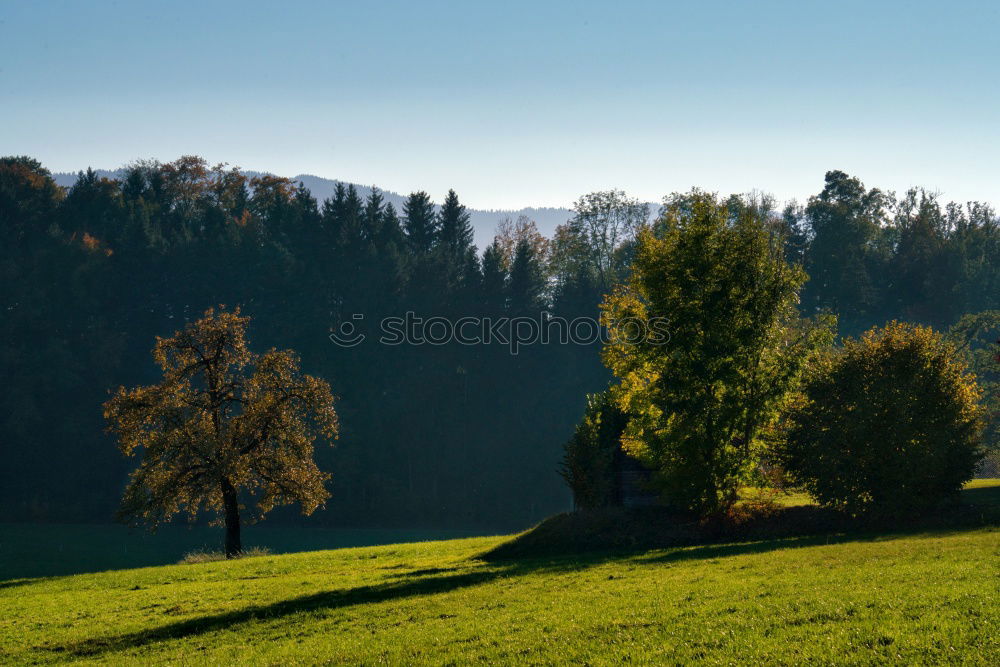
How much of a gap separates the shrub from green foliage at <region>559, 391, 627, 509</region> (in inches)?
333

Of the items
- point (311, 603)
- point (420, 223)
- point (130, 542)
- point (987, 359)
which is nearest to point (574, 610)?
point (311, 603)

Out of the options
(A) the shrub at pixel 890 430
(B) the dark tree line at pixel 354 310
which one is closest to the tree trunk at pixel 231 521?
(A) the shrub at pixel 890 430

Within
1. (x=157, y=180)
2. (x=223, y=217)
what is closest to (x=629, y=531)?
(x=223, y=217)

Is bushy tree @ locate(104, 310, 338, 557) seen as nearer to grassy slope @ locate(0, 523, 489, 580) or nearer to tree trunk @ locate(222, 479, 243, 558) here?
tree trunk @ locate(222, 479, 243, 558)

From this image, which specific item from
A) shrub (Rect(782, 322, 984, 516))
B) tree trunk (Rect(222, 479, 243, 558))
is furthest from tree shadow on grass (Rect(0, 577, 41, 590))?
shrub (Rect(782, 322, 984, 516))

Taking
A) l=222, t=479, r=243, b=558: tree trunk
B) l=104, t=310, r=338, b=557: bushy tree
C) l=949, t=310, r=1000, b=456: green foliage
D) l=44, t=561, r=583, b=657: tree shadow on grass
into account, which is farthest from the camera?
l=949, t=310, r=1000, b=456: green foliage

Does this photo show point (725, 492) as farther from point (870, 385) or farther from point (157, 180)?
point (157, 180)

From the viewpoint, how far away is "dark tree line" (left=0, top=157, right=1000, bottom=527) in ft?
284

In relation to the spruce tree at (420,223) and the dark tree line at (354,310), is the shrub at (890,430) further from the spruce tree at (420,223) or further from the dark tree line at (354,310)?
the spruce tree at (420,223)

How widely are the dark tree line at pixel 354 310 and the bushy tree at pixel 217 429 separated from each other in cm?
4445

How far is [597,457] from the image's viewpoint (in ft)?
128

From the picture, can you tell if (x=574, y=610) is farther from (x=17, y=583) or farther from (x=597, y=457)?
(x=17, y=583)

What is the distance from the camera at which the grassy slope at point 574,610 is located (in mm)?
14094

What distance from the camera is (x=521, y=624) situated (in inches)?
688
